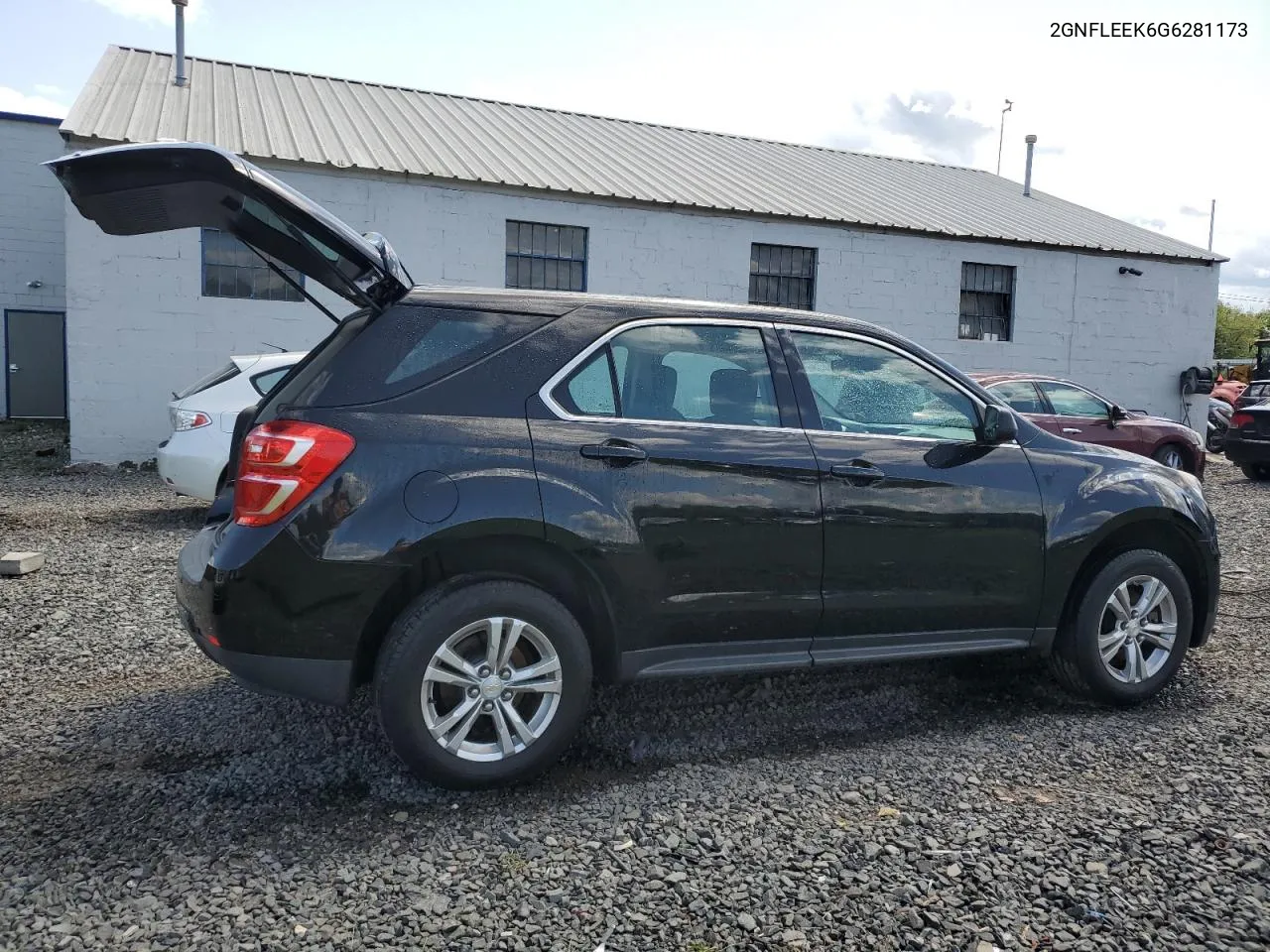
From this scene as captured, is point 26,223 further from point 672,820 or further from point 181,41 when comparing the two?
point 672,820

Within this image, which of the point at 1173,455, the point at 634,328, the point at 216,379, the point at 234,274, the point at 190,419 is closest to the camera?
the point at 634,328

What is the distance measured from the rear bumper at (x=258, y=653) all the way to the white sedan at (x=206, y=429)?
4997mm

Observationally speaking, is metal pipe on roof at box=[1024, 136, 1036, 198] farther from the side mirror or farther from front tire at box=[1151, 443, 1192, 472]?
the side mirror

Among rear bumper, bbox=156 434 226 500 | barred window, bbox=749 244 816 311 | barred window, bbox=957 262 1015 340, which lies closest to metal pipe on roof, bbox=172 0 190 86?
barred window, bbox=749 244 816 311

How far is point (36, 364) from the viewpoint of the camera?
19.7 metres

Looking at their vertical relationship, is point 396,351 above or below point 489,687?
above

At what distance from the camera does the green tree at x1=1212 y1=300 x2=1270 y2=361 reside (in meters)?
86.2

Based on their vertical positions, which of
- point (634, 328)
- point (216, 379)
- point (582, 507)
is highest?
point (634, 328)

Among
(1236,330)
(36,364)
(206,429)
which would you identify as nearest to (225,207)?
(206,429)

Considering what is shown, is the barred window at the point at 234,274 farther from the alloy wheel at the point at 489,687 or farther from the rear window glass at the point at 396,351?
the alloy wheel at the point at 489,687

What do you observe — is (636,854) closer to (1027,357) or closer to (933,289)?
(933,289)

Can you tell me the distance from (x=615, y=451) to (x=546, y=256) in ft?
40.6

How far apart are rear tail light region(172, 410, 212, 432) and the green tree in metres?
85.5

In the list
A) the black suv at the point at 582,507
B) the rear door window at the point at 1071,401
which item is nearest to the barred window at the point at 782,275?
the rear door window at the point at 1071,401
